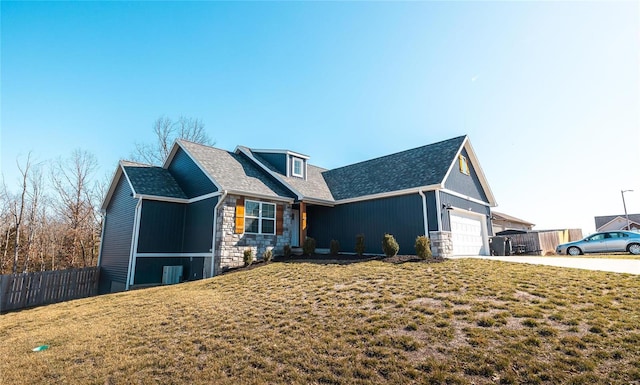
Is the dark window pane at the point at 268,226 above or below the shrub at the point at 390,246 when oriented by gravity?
above

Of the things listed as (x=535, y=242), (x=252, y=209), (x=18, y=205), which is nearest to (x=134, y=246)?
(x=252, y=209)

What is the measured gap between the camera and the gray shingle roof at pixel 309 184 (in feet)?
50.5

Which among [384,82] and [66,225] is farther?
[66,225]

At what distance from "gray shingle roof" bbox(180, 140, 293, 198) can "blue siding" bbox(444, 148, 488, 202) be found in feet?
24.8

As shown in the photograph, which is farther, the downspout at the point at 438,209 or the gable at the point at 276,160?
the gable at the point at 276,160

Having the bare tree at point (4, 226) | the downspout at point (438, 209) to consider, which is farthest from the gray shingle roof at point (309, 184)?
the bare tree at point (4, 226)

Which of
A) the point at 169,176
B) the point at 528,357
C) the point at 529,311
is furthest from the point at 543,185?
the point at 169,176

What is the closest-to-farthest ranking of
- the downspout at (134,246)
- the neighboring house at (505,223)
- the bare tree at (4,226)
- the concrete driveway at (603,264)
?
the concrete driveway at (603,264), the downspout at (134,246), the bare tree at (4,226), the neighboring house at (505,223)

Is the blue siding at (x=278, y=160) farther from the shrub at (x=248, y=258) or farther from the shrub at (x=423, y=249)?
the shrub at (x=423, y=249)

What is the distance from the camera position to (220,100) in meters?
14.6

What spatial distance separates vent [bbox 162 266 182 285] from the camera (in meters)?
13.1

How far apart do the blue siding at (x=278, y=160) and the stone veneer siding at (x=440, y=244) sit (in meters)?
8.08

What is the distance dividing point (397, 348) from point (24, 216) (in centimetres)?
2648

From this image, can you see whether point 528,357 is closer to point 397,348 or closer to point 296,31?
point 397,348
